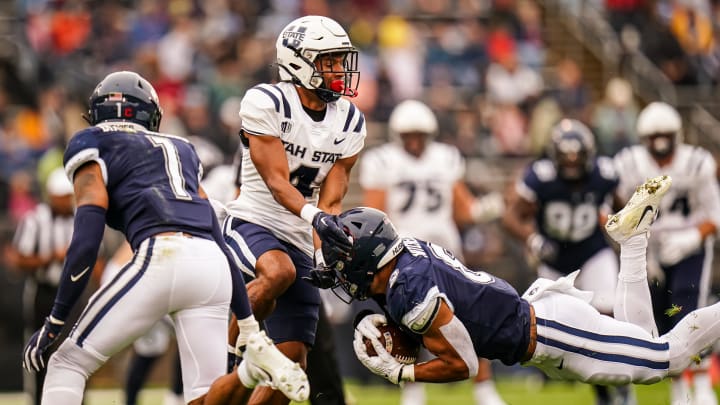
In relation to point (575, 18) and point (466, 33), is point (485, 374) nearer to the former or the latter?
point (466, 33)

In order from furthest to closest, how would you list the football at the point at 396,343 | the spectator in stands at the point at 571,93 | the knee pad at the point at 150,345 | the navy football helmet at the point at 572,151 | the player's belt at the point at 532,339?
the spectator in stands at the point at 571,93 < the knee pad at the point at 150,345 < the navy football helmet at the point at 572,151 < the player's belt at the point at 532,339 < the football at the point at 396,343

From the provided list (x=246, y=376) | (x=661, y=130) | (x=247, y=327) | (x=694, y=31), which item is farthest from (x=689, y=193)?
(x=694, y=31)

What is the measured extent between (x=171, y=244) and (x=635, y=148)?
5006mm

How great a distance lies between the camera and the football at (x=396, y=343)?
233 inches

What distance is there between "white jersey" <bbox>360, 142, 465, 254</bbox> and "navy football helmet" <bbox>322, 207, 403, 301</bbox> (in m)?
4.52

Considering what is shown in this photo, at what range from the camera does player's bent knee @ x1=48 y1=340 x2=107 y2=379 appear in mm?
5820

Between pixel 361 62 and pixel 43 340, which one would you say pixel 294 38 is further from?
pixel 361 62

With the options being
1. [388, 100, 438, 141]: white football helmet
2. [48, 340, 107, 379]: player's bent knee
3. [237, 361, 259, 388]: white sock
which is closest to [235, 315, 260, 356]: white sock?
[237, 361, 259, 388]: white sock

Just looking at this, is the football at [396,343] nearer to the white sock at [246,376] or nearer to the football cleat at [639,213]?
the white sock at [246,376]

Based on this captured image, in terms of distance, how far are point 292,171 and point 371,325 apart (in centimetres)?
128

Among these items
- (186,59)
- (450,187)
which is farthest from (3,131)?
(450,187)

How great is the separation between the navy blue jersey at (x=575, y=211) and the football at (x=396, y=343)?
12.3ft

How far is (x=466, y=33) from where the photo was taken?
17.5 metres

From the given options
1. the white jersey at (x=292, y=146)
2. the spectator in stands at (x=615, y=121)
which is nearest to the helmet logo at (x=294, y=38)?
the white jersey at (x=292, y=146)
